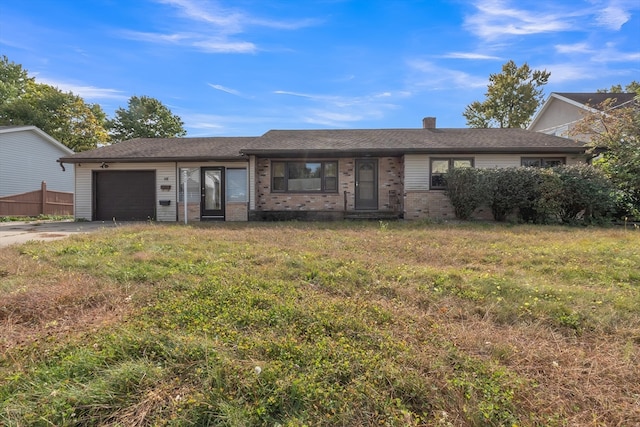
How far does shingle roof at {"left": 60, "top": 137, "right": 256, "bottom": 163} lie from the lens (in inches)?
488

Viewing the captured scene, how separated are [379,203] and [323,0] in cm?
694

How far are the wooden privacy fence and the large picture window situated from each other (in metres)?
13.6

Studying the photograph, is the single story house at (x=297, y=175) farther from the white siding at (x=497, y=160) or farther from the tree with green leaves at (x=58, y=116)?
the tree with green leaves at (x=58, y=116)

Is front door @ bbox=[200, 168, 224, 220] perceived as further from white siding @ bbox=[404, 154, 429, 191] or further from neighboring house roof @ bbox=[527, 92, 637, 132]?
neighboring house roof @ bbox=[527, 92, 637, 132]

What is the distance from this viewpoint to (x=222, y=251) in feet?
18.5

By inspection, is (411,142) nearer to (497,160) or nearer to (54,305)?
(497,160)

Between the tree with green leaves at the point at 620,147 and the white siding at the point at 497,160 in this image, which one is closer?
the tree with green leaves at the point at 620,147

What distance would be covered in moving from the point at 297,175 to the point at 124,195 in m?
6.89

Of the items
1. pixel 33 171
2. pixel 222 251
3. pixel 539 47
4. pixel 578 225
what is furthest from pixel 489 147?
pixel 33 171

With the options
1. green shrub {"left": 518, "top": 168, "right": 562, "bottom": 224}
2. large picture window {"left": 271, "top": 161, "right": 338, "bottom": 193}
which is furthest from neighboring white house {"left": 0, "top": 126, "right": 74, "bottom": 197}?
green shrub {"left": 518, "top": 168, "right": 562, "bottom": 224}

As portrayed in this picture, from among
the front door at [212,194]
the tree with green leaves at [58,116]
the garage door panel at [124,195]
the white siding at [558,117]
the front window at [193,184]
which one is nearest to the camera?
the front door at [212,194]

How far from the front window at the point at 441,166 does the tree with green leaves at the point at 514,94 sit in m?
19.0

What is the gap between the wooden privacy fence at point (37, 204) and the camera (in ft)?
52.6

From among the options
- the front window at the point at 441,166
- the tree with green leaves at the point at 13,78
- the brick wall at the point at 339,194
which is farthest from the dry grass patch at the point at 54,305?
the tree with green leaves at the point at 13,78
